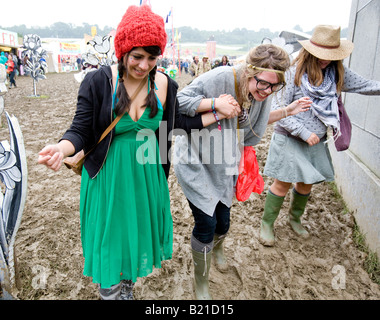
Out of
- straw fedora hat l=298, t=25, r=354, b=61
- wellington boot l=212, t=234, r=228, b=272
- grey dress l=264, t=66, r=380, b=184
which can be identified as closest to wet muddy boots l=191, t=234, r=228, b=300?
wellington boot l=212, t=234, r=228, b=272

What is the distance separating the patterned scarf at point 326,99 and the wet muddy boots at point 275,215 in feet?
2.59

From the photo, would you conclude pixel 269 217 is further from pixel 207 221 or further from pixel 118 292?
pixel 118 292

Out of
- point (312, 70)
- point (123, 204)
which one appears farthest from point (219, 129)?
point (312, 70)

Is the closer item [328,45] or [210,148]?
[210,148]

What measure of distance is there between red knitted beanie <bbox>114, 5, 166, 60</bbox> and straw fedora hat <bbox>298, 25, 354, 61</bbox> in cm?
136

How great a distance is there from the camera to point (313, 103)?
2.36 meters

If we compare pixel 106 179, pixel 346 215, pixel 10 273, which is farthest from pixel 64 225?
pixel 346 215

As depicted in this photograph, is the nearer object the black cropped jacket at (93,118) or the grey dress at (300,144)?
the black cropped jacket at (93,118)

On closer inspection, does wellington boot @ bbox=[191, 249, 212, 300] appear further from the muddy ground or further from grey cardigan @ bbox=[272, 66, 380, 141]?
grey cardigan @ bbox=[272, 66, 380, 141]

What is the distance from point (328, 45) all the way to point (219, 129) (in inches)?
47.3

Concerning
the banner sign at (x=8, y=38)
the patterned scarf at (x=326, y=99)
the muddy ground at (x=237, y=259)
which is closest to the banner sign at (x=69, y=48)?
the banner sign at (x=8, y=38)

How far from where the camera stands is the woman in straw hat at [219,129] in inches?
66.8

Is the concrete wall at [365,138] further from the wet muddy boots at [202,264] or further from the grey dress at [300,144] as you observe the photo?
the wet muddy boots at [202,264]
